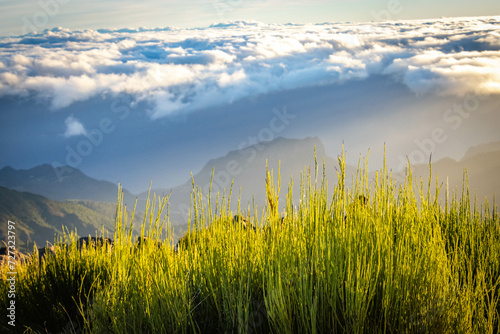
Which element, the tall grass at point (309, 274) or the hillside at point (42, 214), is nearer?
the tall grass at point (309, 274)

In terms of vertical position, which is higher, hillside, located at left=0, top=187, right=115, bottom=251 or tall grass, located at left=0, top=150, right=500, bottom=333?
tall grass, located at left=0, top=150, right=500, bottom=333

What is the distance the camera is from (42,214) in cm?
9381

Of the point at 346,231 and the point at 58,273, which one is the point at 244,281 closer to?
the point at 346,231

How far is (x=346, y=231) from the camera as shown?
9.07 feet

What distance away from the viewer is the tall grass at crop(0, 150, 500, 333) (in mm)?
2420

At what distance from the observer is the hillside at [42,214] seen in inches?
3379

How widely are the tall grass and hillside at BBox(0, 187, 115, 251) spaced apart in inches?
3377

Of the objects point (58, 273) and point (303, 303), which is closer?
point (303, 303)

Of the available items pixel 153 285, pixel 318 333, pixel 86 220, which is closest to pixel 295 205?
pixel 318 333

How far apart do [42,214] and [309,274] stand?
10437 cm

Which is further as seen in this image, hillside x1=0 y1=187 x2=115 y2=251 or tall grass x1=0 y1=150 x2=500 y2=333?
hillside x1=0 y1=187 x2=115 y2=251

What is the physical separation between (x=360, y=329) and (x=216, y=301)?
1031 millimetres

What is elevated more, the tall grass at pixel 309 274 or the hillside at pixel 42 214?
the tall grass at pixel 309 274

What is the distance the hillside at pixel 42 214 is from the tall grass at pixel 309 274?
8578 centimetres
